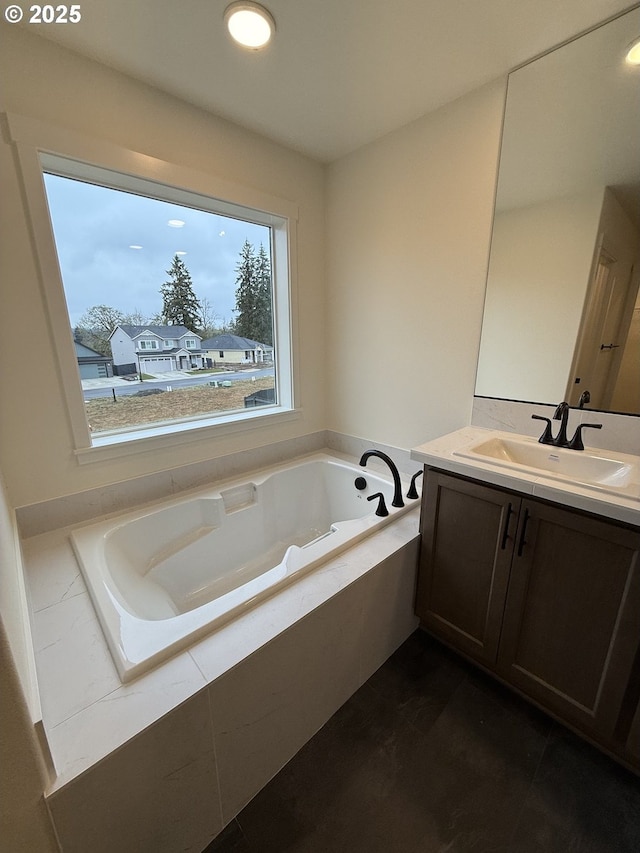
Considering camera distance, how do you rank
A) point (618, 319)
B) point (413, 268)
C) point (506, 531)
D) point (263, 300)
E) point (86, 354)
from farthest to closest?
point (263, 300) < point (413, 268) < point (86, 354) < point (618, 319) < point (506, 531)

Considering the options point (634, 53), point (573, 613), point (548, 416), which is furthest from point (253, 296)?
point (573, 613)

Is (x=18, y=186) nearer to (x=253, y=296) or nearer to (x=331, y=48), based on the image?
(x=253, y=296)

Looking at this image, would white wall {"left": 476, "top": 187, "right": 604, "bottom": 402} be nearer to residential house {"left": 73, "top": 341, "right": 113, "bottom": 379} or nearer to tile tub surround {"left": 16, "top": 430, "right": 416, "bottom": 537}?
tile tub surround {"left": 16, "top": 430, "right": 416, "bottom": 537}

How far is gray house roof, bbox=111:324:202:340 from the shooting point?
5.74 ft

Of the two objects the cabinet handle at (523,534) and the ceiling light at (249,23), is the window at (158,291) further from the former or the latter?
the cabinet handle at (523,534)

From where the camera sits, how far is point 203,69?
1416mm

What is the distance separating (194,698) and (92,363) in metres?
1.50

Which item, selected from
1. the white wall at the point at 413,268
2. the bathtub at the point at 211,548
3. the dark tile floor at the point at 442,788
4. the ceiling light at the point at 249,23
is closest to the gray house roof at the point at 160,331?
the bathtub at the point at 211,548

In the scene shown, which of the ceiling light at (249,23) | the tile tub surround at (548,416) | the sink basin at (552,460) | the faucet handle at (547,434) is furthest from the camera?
the faucet handle at (547,434)

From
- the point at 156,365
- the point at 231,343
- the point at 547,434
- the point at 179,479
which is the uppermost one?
the point at 231,343

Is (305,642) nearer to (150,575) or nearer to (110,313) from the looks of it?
(150,575)

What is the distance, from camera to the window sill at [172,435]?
1.65 m

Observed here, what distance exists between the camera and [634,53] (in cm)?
121

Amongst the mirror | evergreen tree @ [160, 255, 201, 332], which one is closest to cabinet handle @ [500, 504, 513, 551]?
the mirror
